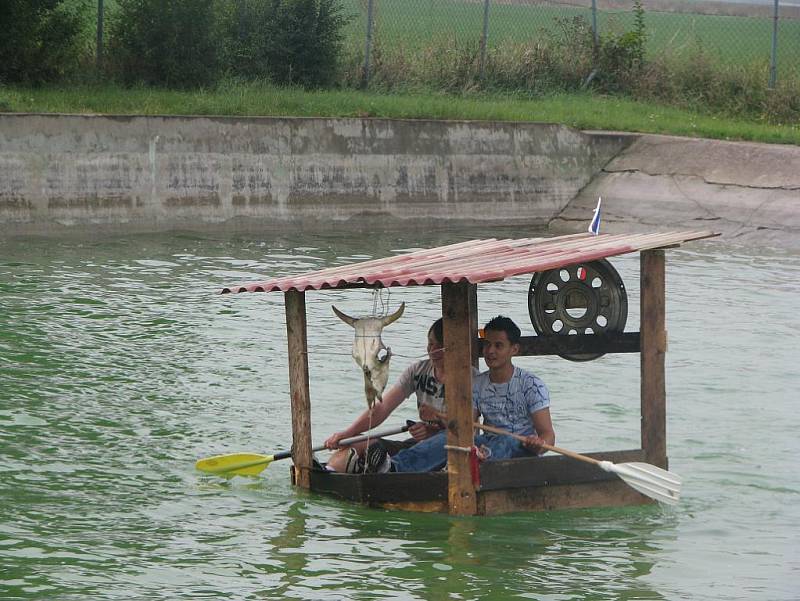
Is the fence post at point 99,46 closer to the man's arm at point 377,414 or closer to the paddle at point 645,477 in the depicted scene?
the man's arm at point 377,414

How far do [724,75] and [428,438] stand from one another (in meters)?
18.9

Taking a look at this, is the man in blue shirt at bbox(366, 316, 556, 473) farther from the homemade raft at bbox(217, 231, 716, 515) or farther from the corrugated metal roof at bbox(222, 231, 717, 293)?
the corrugated metal roof at bbox(222, 231, 717, 293)

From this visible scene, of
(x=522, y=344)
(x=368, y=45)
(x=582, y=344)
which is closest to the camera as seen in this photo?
(x=582, y=344)

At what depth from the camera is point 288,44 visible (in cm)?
2486

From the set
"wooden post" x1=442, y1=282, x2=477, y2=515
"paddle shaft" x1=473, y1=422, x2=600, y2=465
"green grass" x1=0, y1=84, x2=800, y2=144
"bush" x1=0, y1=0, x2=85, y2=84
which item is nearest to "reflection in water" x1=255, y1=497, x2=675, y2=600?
"wooden post" x1=442, y1=282, x2=477, y2=515

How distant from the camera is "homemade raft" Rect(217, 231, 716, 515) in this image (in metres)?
8.48

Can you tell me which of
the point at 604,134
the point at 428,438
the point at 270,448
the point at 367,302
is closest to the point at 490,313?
the point at 367,302

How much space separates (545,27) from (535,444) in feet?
80.7

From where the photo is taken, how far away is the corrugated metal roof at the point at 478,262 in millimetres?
8148

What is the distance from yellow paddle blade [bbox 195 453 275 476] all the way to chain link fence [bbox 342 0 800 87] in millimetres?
16234

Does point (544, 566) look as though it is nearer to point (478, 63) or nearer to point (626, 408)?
point (626, 408)

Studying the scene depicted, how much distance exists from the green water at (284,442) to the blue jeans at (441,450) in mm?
389

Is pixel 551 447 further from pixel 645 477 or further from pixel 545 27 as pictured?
pixel 545 27

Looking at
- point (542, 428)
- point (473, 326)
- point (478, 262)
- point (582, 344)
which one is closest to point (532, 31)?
point (473, 326)
